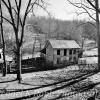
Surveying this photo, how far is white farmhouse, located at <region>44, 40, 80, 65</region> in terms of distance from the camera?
32.1 metres

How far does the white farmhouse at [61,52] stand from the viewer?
105ft

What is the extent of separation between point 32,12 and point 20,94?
9.62 metres

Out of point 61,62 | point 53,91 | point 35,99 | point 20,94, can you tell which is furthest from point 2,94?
point 61,62

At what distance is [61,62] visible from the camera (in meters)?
32.7

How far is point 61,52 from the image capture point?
3259cm

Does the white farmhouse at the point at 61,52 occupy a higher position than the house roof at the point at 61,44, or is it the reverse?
the house roof at the point at 61,44

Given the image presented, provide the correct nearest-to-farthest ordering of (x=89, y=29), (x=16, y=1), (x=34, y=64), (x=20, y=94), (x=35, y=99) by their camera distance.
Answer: (x=35, y=99), (x=20, y=94), (x=16, y=1), (x=34, y=64), (x=89, y=29)

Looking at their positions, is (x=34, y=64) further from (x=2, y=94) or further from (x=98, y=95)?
(x=98, y=95)

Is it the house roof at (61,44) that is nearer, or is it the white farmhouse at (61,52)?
the white farmhouse at (61,52)

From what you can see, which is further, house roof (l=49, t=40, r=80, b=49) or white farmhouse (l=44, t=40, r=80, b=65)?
house roof (l=49, t=40, r=80, b=49)

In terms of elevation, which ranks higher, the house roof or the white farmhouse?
the house roof

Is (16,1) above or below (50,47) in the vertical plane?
above

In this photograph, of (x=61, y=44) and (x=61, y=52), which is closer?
(x=61, y=52)

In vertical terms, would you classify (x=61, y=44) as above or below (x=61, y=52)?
above
